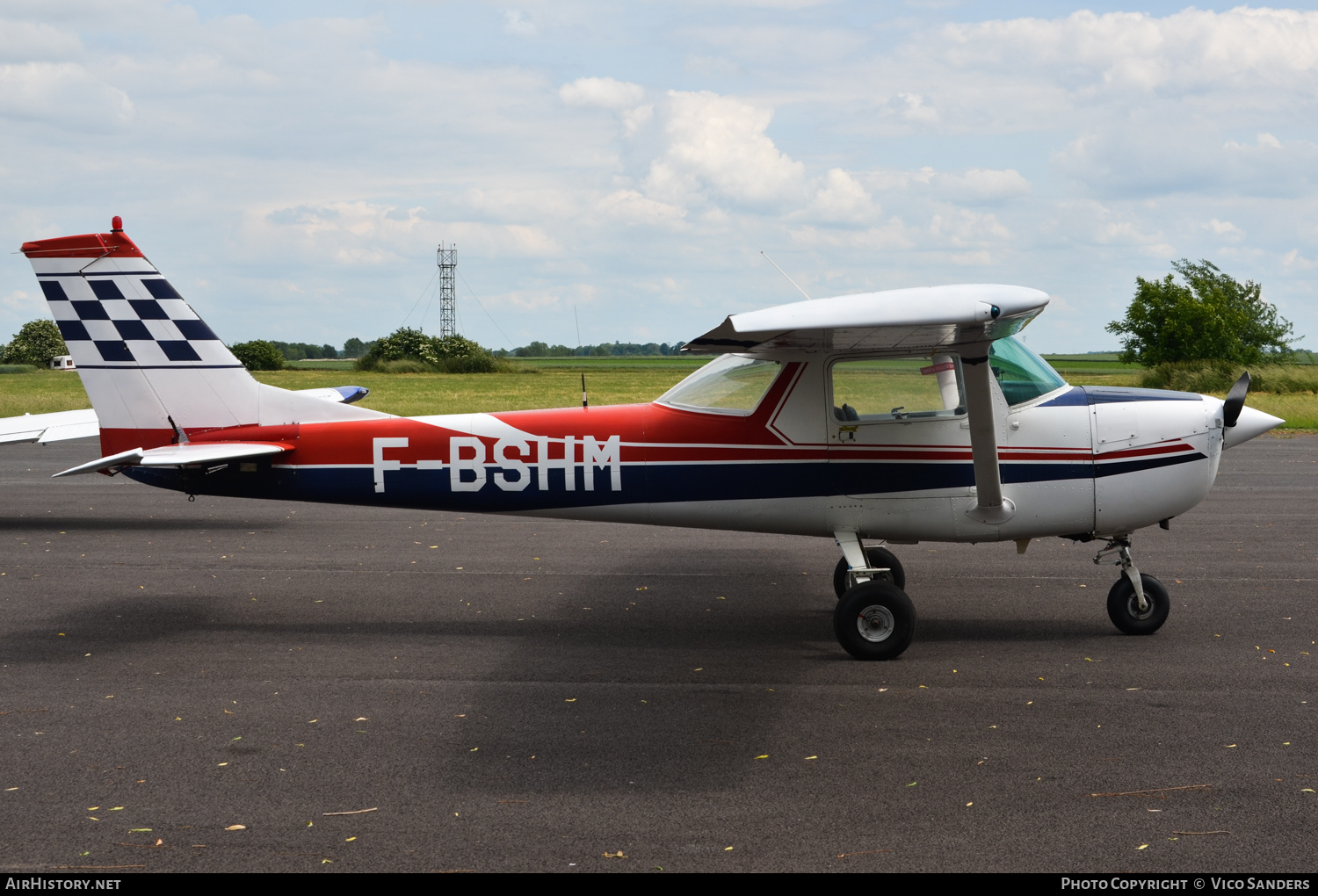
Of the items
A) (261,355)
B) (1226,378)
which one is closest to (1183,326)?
(1226,378)

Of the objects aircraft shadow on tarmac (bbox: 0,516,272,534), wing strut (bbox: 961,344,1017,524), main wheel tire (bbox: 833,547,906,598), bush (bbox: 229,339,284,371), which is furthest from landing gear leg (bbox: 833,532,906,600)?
bush (bbox: 229,339,284,371)

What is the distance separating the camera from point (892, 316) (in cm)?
541

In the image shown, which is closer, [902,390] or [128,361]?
[902,390]

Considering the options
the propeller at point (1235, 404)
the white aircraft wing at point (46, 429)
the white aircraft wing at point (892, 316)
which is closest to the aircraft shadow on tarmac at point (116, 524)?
the white aircraft wing at point (46, 429)

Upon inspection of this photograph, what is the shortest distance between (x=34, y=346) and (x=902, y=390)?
99244 mm

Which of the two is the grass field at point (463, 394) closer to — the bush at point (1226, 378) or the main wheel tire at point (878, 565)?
the bush at point (1226, 378)

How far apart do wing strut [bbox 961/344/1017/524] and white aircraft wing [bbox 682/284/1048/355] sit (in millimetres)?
263

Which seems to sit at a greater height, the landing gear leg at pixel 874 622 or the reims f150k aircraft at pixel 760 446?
the reims f150k aircraft at pixel 760 446

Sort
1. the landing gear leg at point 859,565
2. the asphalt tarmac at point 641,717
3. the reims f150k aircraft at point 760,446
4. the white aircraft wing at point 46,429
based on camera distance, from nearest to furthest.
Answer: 1. the asphalt tarmac at point 641,717
2. the landing gear leg at point 859,565
3. the reims f150k aircraft at point 760,446
4. the white aircraft wing at point 46,429

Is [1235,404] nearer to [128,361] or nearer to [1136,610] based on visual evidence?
[1136,610]

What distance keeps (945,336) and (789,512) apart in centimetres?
172

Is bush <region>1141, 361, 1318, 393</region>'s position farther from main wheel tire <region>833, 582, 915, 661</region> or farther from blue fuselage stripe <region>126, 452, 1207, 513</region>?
main wheel tire <region>833, 582, 915, 661</region>

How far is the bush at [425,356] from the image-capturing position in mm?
84062

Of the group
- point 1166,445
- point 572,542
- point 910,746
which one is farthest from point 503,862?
point 572,542
